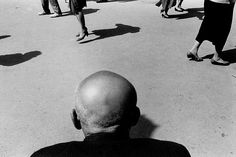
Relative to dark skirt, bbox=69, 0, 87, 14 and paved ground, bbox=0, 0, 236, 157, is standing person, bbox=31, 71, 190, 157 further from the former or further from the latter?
dark skirt, bbox=69, 0, 87, 14

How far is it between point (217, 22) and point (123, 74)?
161 centimetres

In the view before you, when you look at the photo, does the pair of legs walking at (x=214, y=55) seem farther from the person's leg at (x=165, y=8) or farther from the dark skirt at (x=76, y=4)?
the person's leg at (x=165, y=8)

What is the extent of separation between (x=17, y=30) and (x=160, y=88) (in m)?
4.14

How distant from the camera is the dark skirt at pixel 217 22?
5.09m

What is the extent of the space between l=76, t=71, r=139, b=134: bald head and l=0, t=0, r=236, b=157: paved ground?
7.07ft

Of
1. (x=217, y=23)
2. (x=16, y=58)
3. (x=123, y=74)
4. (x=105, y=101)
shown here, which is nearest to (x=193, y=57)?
(x=217, y=23)

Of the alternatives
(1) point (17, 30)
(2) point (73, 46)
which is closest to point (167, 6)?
(2) point (73, 46)

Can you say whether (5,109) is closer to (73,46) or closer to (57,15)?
(73,46)

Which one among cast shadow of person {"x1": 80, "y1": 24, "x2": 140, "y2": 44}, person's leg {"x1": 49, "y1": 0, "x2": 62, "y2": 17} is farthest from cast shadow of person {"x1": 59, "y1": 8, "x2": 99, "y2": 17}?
cast shadow of person {"x1": 80, "y1": 24, "x2": 140, "y2": 44}

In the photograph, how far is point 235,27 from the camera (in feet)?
23.9

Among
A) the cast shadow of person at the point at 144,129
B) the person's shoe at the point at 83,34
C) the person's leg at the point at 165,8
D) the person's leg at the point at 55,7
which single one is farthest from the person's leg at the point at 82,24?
the cast shadow of person at the point at 144,129

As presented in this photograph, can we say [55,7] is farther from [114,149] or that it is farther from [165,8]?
[114,149]

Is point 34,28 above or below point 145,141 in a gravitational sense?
below

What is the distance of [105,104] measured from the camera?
1.54m
